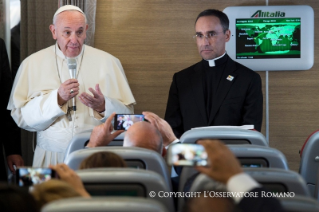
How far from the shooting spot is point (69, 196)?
5.94ft

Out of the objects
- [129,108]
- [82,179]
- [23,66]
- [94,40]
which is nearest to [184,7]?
[94,40]

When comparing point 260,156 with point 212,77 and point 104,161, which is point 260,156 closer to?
point 104,161

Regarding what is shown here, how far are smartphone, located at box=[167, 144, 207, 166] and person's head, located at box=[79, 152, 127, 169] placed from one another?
324 mm

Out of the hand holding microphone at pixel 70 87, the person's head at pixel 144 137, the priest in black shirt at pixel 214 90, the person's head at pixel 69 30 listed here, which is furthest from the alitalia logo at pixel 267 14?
the person's head at pixel 144 137

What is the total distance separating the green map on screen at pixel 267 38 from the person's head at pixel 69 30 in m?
2.05

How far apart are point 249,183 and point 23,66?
379 cm

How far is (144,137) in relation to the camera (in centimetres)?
315

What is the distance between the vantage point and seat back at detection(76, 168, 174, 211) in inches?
84.8

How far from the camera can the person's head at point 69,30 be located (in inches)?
198

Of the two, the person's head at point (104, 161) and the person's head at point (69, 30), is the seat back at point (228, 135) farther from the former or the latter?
the person's head at point (69, 30)

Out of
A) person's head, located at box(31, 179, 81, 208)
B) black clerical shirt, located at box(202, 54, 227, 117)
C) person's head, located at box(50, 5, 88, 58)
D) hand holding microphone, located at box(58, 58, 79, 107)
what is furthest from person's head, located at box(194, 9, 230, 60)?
person's head, located at box(31, 179, 81, 208)

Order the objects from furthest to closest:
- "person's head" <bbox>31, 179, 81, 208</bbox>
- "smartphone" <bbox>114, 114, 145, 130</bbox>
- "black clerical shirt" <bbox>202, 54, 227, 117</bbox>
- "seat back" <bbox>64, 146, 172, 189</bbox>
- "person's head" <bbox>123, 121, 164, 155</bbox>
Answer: "black clerical shirt" <bbox>202, 54, 227, 117</bbox>, "smartphone" <bbox>114, 114, 145, 130</bbox>, "person's head" <bbox>123, 121, 164, 155</bbox>, "seat back" <bbox>64, 146, 172, 189</bbox>, "person's head" <bbox>31, 179, 81, 208</bbox>

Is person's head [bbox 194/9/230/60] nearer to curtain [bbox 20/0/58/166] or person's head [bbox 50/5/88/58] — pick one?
person's head [bbox 50/5/88/58]

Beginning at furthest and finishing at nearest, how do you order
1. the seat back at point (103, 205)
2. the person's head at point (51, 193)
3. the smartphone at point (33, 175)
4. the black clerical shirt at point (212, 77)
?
the black clerical shirt at point (212, 77)
the smartphone at point (33, 175)
the person's head at point (51, 193)
the seat back at point (103, 205)
